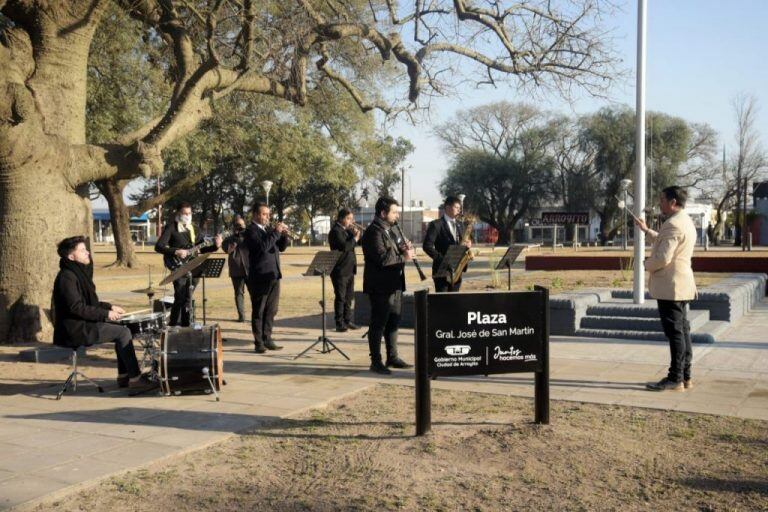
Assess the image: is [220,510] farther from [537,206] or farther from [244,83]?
[537,206]

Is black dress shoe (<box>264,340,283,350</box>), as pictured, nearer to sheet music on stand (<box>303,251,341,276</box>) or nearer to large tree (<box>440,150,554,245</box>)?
sheet music on stand (<box>303,251,341,276</box>)

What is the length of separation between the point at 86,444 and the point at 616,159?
203 feet

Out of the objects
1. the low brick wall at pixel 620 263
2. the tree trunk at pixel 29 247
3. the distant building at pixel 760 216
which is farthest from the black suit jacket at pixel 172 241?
the distant building at pixel 760 216

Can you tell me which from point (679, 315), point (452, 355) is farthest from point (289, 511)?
point (679, 315)

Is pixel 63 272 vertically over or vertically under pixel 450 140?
under

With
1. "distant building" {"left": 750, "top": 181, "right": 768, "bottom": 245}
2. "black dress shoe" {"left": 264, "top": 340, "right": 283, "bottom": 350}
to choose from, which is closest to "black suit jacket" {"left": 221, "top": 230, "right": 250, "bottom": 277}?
"black dress shoe" {"left": 264, "top": 340, "right": 283, "bottom": 350}

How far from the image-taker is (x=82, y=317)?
6945mm

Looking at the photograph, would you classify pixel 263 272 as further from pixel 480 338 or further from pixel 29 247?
→ pixel 480 338

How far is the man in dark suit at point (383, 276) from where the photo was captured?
26.1 ft

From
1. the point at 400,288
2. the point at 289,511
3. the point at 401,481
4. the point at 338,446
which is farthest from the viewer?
the point at 400,288

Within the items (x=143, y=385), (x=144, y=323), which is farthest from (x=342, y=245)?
(x=143, y=385)

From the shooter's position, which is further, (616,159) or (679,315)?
(616,159)

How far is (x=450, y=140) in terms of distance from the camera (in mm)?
72250

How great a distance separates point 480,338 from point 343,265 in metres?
6.23
